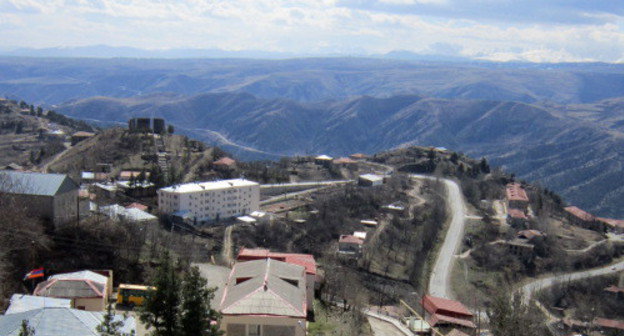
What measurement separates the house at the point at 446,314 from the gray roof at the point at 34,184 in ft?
55.6

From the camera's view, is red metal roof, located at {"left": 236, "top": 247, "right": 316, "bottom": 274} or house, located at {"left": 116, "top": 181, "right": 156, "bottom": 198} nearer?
red metal roof, located at {"left": 236, "top": 247, "right": 316, "bottom": 274}

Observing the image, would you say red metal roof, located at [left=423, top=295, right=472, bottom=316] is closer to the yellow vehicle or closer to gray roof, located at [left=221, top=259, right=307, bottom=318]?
gray roof, located at [left=221, top=259, right=307, bottom=318]

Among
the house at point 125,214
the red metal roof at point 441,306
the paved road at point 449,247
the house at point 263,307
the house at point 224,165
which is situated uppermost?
the house at point 263,307

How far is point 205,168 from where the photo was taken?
60.5 m

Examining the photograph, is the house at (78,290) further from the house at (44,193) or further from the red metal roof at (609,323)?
the red metal roof at (609,323)

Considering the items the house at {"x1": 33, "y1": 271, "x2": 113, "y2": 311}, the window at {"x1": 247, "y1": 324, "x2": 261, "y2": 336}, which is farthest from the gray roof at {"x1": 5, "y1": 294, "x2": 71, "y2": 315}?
the window at {"x1": 247, "y1": 324, "x2": 261, "y2": 336}

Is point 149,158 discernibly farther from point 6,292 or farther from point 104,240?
point 6,292

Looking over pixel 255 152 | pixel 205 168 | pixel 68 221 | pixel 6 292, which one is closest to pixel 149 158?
pixel 205 168

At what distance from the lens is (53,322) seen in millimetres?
14891

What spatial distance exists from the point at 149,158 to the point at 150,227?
2425 centimetres

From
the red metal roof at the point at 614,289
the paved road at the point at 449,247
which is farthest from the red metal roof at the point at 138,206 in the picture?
the red metal roof at the point at 614,289

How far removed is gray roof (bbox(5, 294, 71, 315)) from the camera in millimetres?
16844

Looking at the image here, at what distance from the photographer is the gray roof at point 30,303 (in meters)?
16.8

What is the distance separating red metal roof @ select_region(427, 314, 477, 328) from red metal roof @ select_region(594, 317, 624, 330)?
56.2 feet
